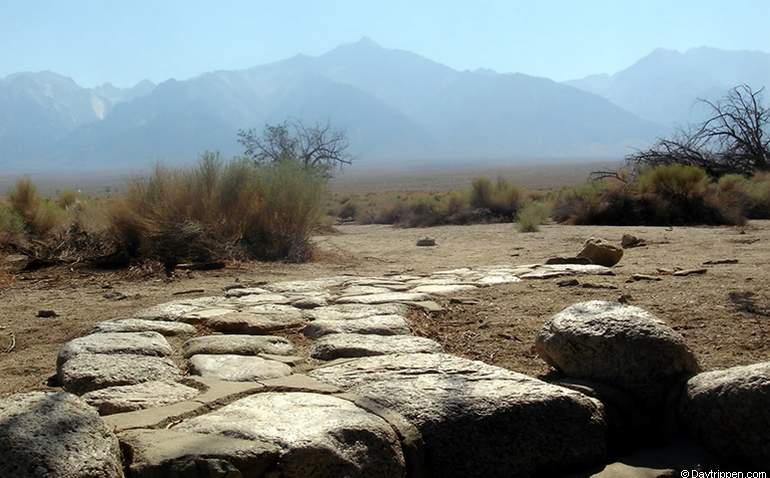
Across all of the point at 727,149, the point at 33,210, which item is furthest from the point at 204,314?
the point at 727,149

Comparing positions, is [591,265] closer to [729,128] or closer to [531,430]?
[531,430]

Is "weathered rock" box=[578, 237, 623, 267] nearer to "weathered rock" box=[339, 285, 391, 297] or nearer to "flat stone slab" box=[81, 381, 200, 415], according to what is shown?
"weathered rock" box=[339, 285, 391, 297]

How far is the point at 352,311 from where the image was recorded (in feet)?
16.2

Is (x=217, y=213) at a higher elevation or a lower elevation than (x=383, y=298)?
higher

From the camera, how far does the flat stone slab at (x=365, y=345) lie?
3824 mm

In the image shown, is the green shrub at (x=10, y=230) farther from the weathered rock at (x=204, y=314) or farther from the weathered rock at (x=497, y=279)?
the weathered rock at (x=497, y=279)

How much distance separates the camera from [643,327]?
141 inches

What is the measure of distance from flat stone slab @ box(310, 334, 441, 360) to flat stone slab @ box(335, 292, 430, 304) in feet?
3.57

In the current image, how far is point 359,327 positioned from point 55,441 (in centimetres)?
230

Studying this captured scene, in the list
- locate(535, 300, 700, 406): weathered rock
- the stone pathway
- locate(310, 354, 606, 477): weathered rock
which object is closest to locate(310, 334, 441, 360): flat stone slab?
the stone pathway

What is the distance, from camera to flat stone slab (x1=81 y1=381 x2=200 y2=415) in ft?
9.46

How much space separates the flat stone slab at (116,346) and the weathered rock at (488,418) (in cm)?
95

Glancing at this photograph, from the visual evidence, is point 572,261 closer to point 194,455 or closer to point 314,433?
point 314,433

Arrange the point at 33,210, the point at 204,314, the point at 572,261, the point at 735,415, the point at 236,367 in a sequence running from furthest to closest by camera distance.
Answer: the point at 33,210 → the point at 572,261 → the point at 204,314 → the point at 236,367 → the point at 735,415
